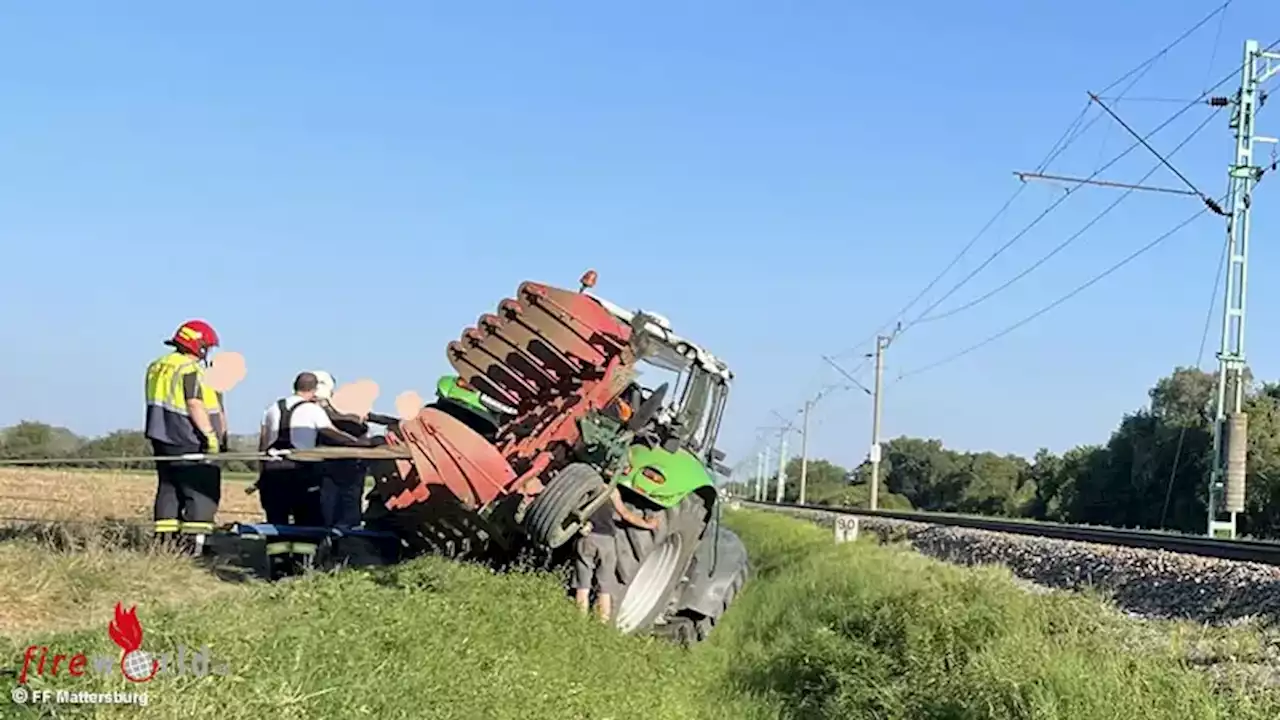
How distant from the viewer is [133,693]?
4.17 m

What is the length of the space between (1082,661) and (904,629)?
7.62 feet

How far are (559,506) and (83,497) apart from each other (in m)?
5.50

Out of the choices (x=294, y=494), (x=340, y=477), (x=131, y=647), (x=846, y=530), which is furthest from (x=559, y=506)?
(x=846, y=530)

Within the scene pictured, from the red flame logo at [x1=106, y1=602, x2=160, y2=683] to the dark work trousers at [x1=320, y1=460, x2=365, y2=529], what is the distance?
4474 millimetres

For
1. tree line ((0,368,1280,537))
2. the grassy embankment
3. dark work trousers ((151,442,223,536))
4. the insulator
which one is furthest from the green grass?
tree line ((0,368,1280,537))

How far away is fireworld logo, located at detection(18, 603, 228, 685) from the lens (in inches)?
172

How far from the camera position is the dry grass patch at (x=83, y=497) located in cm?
1002

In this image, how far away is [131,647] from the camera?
4688mm

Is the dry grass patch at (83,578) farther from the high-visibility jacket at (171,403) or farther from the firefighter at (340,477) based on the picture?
the firefighter at (340,477)

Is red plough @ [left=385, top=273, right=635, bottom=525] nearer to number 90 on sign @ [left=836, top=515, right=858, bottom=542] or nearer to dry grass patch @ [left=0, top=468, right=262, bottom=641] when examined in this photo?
dry grass patch @ [left=0, top=468, right=262, bottom=641]

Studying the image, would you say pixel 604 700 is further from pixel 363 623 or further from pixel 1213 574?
pixel 1213 574

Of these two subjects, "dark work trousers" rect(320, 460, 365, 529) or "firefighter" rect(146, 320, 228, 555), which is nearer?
"firefighter" rect(146, 320, 228, 555)

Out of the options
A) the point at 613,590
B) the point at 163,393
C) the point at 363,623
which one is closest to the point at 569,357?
the point at 613,590

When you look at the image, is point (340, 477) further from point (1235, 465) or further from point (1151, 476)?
point (1151, 476)
